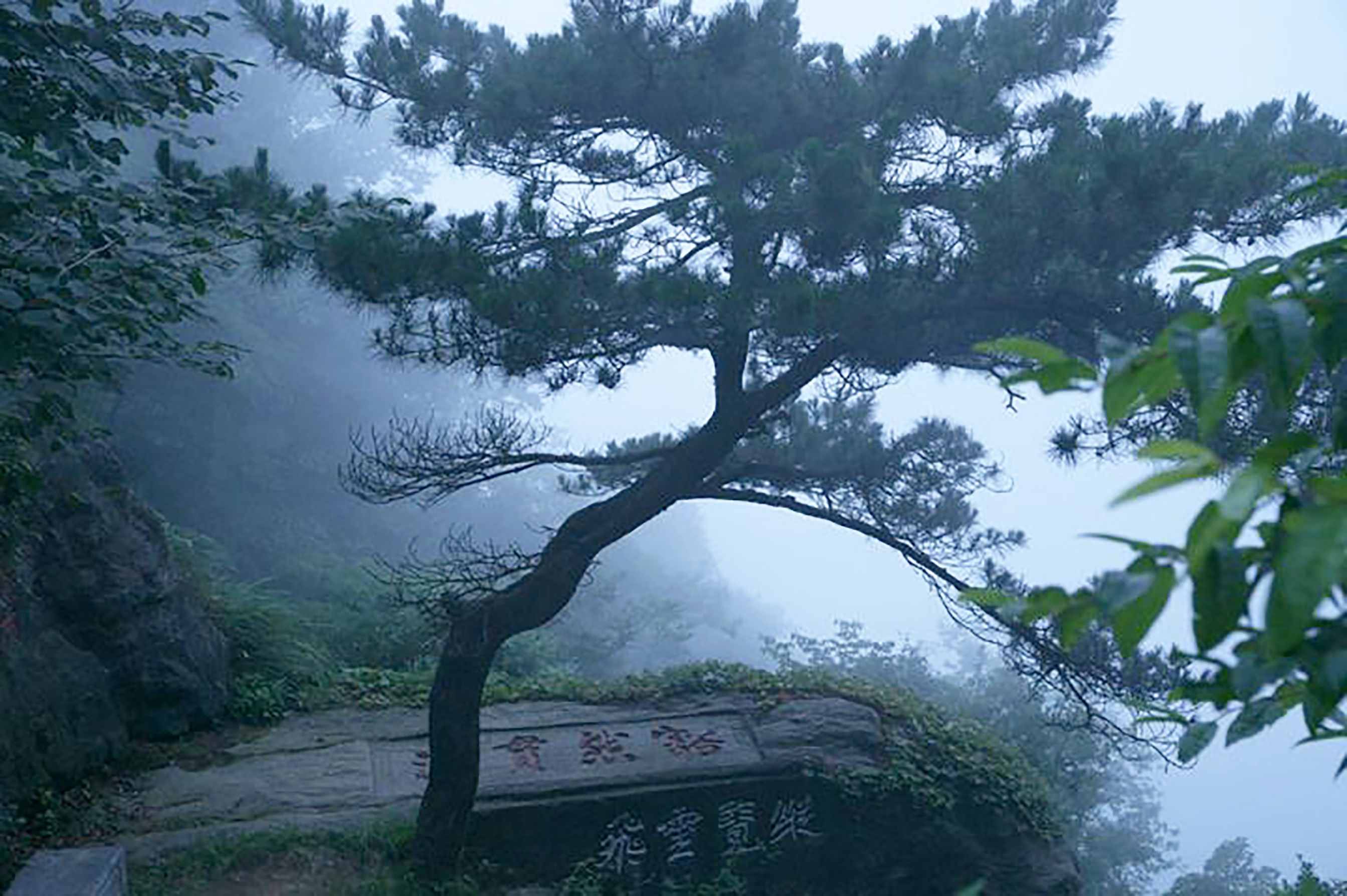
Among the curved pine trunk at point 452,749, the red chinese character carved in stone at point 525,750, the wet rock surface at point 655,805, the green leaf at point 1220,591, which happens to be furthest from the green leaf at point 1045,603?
the red chinese character carved in stone at point 525,750

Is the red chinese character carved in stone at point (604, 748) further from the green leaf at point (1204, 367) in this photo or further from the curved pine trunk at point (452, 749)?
the green leaf at point (1204, 367)

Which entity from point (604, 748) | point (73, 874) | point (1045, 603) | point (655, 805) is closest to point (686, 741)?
point (604, 748)

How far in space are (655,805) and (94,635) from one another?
3.32 metres

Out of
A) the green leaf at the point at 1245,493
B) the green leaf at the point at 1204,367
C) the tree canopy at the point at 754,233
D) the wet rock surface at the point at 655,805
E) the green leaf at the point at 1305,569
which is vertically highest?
the tree canopy at the point at 754,233

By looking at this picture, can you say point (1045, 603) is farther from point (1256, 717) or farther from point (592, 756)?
point (592, 756)

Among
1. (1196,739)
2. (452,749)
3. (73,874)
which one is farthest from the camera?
(452,749)

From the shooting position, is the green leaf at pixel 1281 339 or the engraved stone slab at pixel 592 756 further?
the engraved stone slab at pixel 592 756

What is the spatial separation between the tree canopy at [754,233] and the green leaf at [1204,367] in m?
4.25

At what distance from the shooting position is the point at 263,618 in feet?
28.5

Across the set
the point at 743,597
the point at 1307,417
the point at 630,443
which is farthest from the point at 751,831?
the point at 743,597

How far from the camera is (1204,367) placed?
1034mm

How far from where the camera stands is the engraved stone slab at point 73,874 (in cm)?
468

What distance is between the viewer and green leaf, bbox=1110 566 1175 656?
105 centimetres

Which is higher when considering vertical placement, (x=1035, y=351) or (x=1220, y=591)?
(x=1035, y=351)
